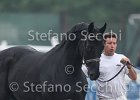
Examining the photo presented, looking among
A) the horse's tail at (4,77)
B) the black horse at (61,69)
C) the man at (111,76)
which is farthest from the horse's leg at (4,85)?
the man at (111,76)

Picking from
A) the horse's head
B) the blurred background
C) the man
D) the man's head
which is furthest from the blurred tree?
the horse's head

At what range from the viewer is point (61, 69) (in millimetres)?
9008

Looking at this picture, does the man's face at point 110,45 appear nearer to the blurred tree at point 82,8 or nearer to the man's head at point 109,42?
the man's head at point 109,42

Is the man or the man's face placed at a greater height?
the man's face

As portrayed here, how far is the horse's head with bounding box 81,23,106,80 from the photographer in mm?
8477

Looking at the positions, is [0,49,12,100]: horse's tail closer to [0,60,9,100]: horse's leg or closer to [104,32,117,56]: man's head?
[0,60,9,100]: horse's leg

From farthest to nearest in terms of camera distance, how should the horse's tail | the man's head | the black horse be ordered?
the horse's tail → the man's head → the black horse

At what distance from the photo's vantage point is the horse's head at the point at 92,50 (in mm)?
8477

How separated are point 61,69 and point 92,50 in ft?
2.07

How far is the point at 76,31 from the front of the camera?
8.87m

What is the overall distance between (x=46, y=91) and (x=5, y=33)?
1707cm

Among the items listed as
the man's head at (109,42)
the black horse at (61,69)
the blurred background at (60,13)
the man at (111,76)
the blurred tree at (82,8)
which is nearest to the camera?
the black horse at (61,69)

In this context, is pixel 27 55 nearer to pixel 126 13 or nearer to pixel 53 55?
pixel 53 55

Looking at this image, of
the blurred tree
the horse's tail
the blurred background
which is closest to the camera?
the horse's tail
